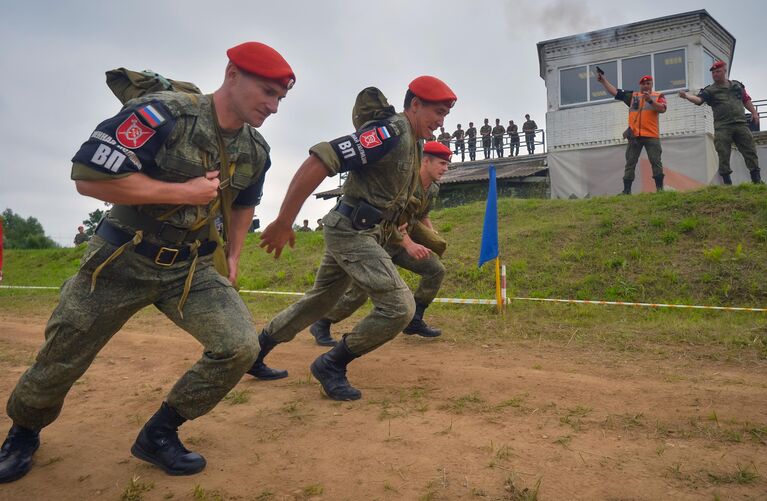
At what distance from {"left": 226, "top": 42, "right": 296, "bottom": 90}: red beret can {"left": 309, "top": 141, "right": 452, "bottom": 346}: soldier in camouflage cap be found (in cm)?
249

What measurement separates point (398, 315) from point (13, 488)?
2.36 meters

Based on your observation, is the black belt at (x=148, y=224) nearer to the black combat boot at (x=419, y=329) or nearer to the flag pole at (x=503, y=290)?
the black combat boot at (x=419, y=329)

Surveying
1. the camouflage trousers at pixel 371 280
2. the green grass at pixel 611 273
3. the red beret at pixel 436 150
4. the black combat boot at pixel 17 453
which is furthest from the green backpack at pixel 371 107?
the green grass at pixel 611 273

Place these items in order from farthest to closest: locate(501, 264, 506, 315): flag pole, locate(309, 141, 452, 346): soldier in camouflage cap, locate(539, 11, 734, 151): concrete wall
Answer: locate(539, 11, 734, 151): concrete wall < locate(501, 264, 506, 315): flag pole < locate(309, 141, 452, 346): soldier in camouflage cap

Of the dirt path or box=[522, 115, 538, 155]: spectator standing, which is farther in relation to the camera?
box=[522, 115, 538, 155]: spectator standing

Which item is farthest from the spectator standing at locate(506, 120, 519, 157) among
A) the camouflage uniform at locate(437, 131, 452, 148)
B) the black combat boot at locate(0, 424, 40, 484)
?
the black combat boot at locate(0, 424, 40, 484)

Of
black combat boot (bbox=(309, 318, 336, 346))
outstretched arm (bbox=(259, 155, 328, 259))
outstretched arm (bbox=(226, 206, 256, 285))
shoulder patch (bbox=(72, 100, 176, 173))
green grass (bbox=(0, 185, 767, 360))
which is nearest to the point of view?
shoulder patch (bbox=(72, 100, 176, 173))

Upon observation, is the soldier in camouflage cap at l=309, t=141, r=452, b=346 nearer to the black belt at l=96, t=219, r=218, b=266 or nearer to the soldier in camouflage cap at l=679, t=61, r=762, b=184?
the black belt at l=96, t=219, r=218, b=266

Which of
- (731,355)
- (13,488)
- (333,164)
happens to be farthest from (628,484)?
(731,355)

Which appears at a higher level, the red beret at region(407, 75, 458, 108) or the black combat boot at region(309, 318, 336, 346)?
the red beret at region(407, 75, 458, 108)

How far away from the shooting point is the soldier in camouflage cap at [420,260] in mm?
5576

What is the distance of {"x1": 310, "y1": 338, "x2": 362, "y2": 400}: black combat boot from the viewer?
4.03 meters

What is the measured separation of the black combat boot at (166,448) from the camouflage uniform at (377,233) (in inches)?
57.1

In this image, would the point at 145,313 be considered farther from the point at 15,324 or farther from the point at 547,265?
the point at 547,265
